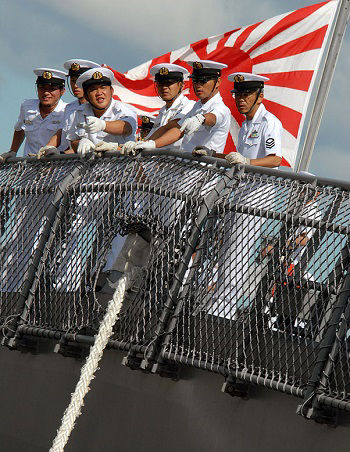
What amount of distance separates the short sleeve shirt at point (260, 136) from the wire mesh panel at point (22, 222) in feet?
5.14

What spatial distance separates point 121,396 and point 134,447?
1.08 ft

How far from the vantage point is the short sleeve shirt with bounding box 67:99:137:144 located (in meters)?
7.29

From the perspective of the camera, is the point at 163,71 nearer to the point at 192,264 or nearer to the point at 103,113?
the point at 103,113

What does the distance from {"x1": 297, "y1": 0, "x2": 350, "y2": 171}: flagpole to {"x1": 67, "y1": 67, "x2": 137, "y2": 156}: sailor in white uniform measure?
8.47 ft

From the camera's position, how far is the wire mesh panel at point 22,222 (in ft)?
19.6

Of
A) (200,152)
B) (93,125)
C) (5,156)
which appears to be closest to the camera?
(200,152)

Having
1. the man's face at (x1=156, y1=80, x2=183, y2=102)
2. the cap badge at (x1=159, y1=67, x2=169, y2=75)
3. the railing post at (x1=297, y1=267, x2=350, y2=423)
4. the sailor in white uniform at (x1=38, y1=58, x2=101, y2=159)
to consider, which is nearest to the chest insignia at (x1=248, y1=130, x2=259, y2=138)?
the man's face at (x1=156, y1=80, x2=183, y2=102)

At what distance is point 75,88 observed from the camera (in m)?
8.66

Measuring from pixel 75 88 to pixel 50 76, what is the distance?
415 millimetres

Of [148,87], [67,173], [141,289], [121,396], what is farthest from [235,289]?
[148,87]

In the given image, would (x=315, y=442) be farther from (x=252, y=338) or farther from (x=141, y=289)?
(x=141, y=289)

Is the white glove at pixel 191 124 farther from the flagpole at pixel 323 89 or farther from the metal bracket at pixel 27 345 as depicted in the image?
the flagpole at pixel 323 89

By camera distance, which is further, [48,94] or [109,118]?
[48,94]

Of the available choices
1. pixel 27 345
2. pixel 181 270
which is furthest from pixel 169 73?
pixel 181 270
